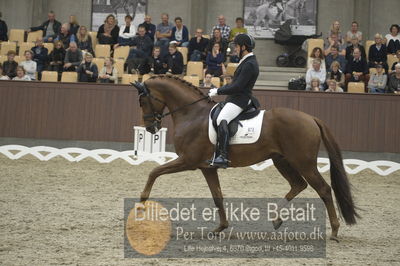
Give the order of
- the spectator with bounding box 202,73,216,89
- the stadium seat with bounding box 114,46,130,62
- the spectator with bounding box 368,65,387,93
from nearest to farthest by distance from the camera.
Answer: the spectator with bounding box 202,73,216,89 → the spectator with bounding box 368,65,387,93 → the stadium seat with bounding box 114,46,130,62

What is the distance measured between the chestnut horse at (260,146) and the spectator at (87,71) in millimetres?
8457

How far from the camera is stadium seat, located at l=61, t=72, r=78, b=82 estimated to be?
16.1m

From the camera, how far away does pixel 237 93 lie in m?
7.18

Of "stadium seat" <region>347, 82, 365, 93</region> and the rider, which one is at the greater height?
"stadium seat" <region>347, 82, 365, 93</region>

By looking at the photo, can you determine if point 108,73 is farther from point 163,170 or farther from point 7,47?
point 163,170

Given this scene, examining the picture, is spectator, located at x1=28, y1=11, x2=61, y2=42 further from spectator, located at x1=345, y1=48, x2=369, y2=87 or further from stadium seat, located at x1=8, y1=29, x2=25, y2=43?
spectator, located at x1=345, y1=48, x2=369, y2=87

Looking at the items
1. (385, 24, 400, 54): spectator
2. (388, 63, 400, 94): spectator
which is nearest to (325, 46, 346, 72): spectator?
(388, 63, 400, 94): spectator

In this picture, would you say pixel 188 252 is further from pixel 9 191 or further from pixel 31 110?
pixel 31 110

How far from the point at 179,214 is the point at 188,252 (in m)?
2.08

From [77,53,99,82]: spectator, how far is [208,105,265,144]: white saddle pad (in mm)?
9090

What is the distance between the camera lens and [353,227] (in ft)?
25.2

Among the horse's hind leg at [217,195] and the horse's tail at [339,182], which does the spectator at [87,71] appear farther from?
the horse's tail at [339,182]

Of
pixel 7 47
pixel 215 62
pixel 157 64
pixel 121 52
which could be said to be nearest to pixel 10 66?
pixel 7 47

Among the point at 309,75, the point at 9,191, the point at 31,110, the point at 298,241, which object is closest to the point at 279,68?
the point at 309,75
